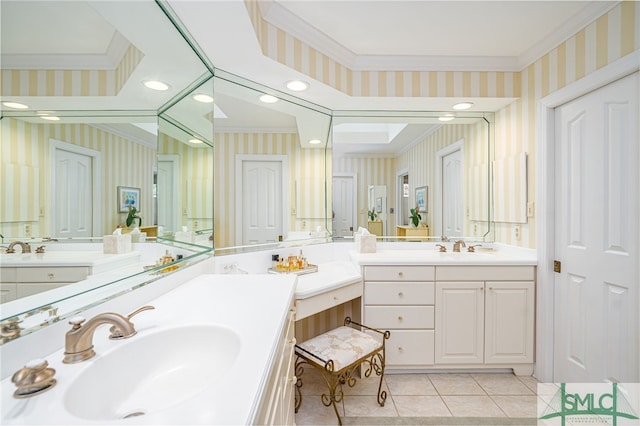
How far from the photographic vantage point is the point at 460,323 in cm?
215

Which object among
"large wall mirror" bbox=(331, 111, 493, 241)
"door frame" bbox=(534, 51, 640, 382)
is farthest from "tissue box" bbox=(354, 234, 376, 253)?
"door frame" bbox=(534, 51, 640, 382)

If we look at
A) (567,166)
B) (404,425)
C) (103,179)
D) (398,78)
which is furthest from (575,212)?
→ (103,179)

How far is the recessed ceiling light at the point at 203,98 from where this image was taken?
67.0 inches

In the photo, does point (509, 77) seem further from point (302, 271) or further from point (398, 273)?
point (302, 271)

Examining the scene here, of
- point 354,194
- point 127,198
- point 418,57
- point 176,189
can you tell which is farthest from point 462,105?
point 127,198

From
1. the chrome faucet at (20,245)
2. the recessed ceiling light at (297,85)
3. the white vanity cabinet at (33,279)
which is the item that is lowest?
the white vanity cabinet at (33,279)

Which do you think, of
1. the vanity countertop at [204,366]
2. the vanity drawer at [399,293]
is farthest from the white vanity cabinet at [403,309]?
the vanity countertop at [204,366]

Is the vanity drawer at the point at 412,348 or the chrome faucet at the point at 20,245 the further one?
the vanity drawer at the point at 412,348

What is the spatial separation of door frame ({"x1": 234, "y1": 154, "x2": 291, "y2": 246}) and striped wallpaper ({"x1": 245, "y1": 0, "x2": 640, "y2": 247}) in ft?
2.15

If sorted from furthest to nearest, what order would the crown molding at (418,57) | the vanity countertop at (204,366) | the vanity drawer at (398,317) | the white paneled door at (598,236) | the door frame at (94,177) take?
1. the vanity drawer at (398,317)
2. the crown molding at (418,57)
3. the white paneled door at (598,236)
4. the door frame at (94,177)
5. the vanity countertop at (204,366)

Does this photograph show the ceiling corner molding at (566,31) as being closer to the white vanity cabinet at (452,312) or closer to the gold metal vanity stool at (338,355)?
the white vanity cabinet at (452,312)

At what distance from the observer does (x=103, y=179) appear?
91cm

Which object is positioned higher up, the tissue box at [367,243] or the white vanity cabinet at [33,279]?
the white vanity cabinet at [33,279]

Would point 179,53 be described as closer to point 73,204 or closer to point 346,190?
point 73,204
